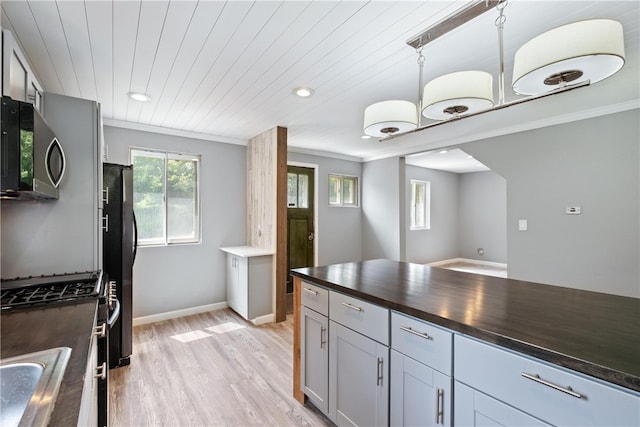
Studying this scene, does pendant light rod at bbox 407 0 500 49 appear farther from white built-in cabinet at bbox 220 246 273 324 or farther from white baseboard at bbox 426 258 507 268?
white baseboard at bbox 426 258 507 268

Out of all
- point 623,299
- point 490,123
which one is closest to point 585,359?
point 623,299

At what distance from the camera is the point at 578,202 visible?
3.24m

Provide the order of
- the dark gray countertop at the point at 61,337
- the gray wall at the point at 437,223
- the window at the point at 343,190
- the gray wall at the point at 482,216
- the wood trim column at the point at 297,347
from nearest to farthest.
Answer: the dark gray countertop at the point at 61,337
the wood trim column at the point at 297,347
the window at the point at 343,190
the gray wall at the point at 437,223
the gray wall at the point at 482,216

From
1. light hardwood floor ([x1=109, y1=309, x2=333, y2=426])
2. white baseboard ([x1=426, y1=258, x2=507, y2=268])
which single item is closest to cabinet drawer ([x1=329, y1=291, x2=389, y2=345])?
light hardwood floor ([x1=109, y1=309, x2=333, y2=426])

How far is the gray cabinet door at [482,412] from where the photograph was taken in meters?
1.01

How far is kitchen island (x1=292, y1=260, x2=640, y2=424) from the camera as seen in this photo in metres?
0.87

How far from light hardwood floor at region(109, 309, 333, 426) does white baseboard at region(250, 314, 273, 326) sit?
10 centimetres

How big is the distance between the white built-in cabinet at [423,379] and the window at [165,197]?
2.65 metres

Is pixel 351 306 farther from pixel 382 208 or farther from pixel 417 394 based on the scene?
pixel 382 208

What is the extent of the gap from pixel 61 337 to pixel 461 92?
2168 mm

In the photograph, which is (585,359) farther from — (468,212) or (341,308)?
(468,212)

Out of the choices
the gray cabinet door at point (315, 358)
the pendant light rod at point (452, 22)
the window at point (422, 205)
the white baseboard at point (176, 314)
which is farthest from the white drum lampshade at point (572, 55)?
the window at point (422, 205)

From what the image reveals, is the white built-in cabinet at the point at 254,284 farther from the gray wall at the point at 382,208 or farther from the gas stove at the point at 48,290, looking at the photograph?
the gray wall at the point at 382,208

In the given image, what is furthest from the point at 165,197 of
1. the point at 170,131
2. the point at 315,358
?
the point at 315,358
